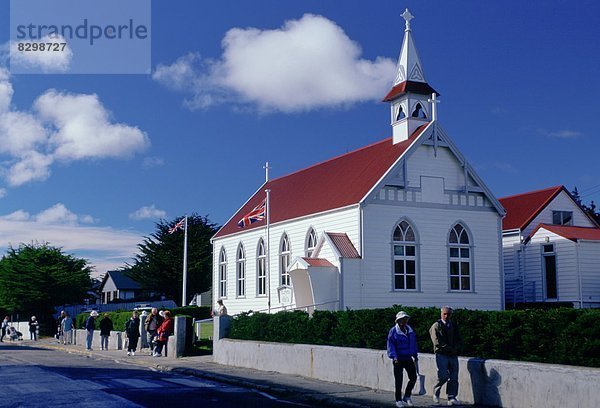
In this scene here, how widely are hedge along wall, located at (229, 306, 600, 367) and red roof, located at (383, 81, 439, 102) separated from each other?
48.2 ft

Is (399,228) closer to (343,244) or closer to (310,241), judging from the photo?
(343,244)

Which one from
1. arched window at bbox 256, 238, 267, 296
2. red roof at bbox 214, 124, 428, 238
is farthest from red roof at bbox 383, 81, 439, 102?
arched window at bbox 256, 238, 267, 296

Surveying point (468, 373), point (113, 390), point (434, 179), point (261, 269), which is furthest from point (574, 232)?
point (113, 390)

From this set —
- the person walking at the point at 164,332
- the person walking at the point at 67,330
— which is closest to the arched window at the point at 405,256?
the person walking at the point at 164,332

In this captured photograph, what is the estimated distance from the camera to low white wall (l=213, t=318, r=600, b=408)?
485 inches

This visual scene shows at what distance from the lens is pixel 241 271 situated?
42031mm

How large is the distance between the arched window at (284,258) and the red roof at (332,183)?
1.17 m

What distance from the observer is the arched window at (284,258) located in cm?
3638

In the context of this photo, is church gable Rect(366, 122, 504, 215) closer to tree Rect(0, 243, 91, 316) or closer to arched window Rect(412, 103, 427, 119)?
arched window Rect(412, 103, 427, 119)

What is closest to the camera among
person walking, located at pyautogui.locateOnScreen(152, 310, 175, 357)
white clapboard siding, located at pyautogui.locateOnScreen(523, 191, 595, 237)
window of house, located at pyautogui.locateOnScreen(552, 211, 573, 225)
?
person walking, located at pyautogui.locateOnScreen(152, 310, 175, 357)

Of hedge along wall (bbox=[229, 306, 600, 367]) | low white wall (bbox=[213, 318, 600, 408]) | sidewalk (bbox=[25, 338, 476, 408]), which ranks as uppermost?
hedge along wall (bbox=[229, 306, 600, 367])

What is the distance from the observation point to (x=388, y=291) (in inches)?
1212

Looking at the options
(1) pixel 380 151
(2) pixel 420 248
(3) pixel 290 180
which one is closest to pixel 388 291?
(2) pixel 420 248

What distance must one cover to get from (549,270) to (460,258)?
6.58 meters
